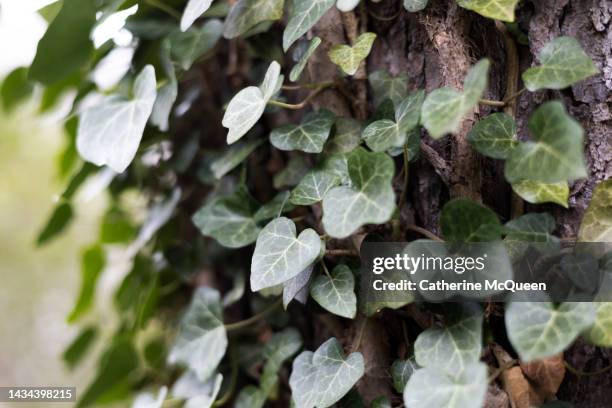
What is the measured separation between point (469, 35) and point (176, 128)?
66cm

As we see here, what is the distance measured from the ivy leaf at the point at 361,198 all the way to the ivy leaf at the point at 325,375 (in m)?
0.19

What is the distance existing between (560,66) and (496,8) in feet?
0.32

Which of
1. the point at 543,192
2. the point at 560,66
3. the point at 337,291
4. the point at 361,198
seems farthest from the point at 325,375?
the point at 560,66

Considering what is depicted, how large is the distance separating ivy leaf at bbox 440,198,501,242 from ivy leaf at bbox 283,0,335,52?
29 centimetres

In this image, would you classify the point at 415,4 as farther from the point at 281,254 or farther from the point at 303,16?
the point at 281,254

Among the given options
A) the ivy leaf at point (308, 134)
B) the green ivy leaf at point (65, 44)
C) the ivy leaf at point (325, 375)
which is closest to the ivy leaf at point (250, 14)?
the ivy leaf at point (308, 134)

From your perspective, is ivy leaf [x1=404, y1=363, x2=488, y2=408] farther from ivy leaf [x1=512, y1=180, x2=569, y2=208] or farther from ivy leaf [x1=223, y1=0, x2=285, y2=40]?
ivy leaf [x1=223, y1=0, x2=285, y2=40]

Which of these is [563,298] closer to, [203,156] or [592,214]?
[592,214]

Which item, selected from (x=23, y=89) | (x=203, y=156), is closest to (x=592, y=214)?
(x=203, y=156)

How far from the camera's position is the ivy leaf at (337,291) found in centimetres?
65

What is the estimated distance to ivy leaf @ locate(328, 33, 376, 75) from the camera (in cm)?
68

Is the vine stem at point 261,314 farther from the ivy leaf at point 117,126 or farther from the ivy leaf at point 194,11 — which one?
the ivy leaf at point 194,11

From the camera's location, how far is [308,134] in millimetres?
745

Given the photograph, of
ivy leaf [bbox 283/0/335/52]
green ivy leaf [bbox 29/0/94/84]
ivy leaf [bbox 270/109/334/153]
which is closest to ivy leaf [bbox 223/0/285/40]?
ivy leaf [bbox 283/0/335/52]
